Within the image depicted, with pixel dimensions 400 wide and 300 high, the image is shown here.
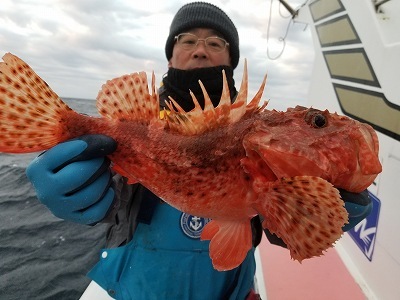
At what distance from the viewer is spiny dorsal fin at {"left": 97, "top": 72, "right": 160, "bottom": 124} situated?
84.2 inches

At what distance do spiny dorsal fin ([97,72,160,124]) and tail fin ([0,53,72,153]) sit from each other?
300 millimetres

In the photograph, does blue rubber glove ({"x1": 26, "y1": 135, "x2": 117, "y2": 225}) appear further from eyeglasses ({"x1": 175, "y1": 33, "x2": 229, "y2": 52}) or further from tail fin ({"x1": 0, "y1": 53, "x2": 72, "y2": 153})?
eyeglasses ({"x1": 175, "y1": 33, "x2": 229, "y2": 52})

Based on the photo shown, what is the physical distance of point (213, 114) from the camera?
1986 mm

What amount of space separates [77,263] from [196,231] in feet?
12.5

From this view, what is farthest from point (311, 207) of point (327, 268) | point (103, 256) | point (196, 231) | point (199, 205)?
point (327, 268)

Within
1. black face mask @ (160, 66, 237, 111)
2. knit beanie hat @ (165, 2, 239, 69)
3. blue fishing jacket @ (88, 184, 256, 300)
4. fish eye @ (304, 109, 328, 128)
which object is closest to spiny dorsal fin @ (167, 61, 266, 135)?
fish eye @ (304, 109, 328, 128)

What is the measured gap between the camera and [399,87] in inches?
135

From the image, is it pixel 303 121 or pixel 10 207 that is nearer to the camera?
pixel 303 121

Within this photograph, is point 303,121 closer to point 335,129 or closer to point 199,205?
point 335,129

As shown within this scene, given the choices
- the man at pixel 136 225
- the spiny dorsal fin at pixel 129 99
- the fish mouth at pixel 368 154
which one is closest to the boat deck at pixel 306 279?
the man at pixel 136 225

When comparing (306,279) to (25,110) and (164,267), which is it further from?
(25,110)

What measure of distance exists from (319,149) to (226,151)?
0.55 m

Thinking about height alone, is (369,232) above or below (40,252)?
above

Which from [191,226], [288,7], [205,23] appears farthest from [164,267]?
[288,7]
